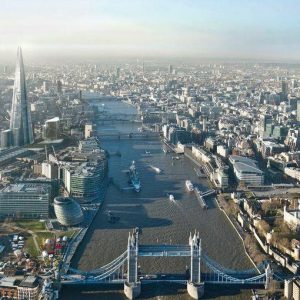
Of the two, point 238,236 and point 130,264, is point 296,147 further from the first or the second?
point 130,264

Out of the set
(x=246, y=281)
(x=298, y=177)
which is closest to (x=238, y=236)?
(x=246, y=281)

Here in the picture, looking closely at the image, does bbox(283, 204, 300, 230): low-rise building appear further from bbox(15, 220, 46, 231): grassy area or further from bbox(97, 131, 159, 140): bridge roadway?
bbox(97, 131, 159, 140): bridge roadway


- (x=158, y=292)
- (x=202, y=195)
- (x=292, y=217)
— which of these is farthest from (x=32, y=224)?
(x=292, y=217)

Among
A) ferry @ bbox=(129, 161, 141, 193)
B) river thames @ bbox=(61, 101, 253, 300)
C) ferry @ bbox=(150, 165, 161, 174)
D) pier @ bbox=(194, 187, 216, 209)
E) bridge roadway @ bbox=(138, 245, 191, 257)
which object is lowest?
river thames @ bbox=(61, 101, 253, 300)

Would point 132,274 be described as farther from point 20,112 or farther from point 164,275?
point 20,112

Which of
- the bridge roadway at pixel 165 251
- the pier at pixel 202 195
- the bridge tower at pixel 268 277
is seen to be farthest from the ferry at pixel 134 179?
the bridge tower at pixel 268 277

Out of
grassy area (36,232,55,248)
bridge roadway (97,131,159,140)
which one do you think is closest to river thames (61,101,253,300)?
grassy area (36,232,55,248)

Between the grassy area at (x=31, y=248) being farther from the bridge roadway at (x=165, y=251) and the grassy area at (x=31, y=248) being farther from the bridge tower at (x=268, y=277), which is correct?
the bridge tower at (x=268, y=277)
